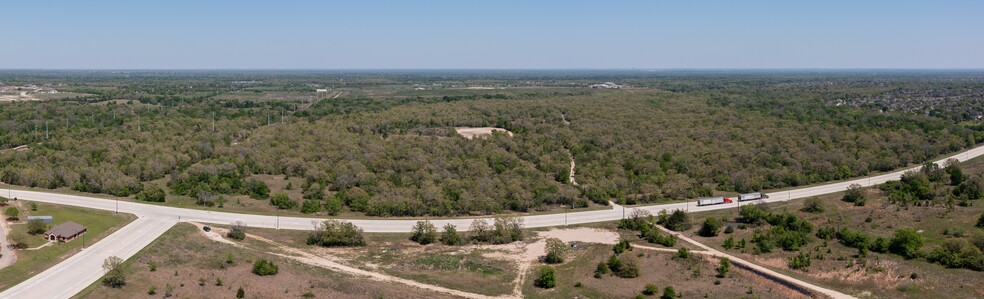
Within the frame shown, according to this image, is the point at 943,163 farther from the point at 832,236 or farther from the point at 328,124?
the point at 328,124

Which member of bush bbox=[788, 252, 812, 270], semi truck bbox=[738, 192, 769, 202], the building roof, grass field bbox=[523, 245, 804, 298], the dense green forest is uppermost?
the dense green forest

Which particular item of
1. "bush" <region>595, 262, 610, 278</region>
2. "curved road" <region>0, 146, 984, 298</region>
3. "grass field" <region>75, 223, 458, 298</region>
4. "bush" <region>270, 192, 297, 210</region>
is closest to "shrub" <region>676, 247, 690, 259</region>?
"bush" <region>595, 262, 610, 278</region>

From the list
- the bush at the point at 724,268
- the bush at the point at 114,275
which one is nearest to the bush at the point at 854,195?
the bush at the point at 724,268

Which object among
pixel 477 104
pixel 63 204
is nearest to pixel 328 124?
pixel 477 104

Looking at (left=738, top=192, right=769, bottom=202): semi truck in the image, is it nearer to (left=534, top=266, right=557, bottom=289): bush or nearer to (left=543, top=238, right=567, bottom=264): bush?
(left=543, top=238, right=567, bottom=264): bush

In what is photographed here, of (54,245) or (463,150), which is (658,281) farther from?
(463,150)
